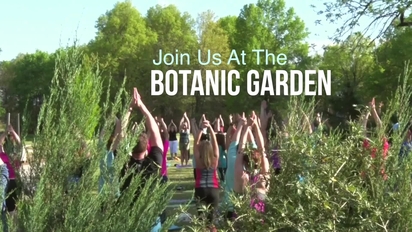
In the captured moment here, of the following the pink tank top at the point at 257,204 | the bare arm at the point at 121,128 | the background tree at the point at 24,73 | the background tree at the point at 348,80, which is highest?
the background tree at the point at 24,73

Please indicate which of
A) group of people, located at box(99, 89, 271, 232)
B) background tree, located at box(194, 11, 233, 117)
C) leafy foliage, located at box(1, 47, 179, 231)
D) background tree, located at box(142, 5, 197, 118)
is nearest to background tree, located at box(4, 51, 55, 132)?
background tree, located at box(142, 5, 197, 118)

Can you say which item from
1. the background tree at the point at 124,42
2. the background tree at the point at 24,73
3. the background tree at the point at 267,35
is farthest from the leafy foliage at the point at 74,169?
the background tree at the point at 24,73

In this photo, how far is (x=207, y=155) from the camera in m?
8.20

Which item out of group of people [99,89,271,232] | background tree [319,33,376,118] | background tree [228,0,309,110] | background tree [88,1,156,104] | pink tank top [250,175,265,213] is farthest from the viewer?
background tree [88,1,156,104]

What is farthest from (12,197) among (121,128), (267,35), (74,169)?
(267,35)

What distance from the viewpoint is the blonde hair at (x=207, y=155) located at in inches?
321

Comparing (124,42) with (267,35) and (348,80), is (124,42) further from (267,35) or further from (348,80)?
(348,80)

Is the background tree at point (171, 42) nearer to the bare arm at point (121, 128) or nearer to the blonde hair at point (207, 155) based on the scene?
the blonde hair at point (207, 155)

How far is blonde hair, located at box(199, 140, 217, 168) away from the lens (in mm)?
8164

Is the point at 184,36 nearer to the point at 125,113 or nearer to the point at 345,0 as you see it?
the point at 345,0

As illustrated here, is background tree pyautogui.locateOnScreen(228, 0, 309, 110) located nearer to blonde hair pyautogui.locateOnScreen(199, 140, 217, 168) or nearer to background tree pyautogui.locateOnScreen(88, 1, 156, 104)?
background tree pyautogui.locateOnScreen(88, 1, 156, 104)

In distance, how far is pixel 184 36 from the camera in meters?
57.3

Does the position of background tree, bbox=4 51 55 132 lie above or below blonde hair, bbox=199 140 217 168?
above

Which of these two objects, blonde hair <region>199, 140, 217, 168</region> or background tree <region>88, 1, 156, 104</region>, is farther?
background tree <region>88, 1, 156, 104</region>
